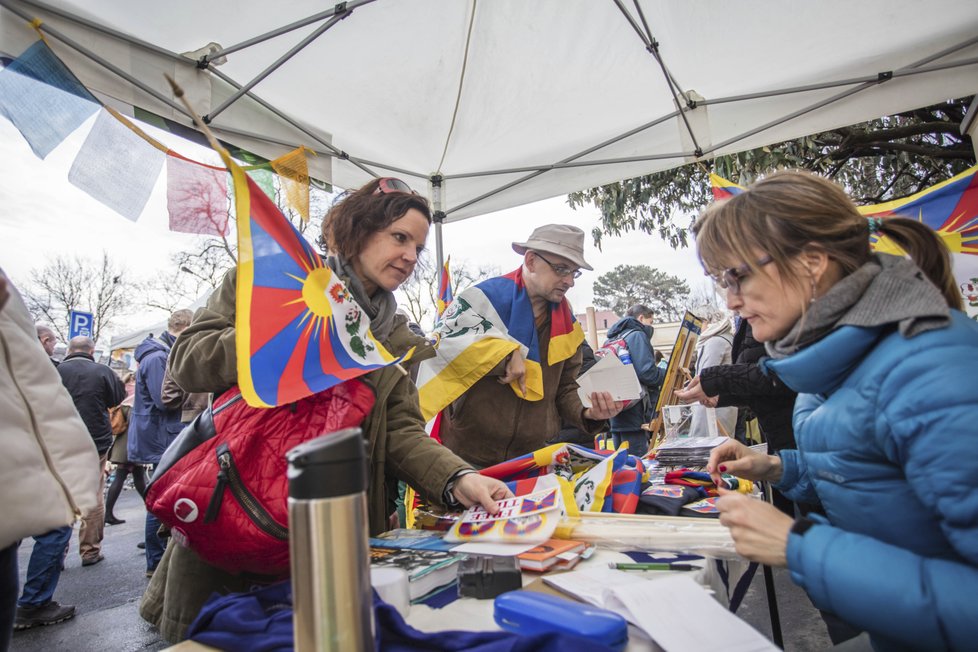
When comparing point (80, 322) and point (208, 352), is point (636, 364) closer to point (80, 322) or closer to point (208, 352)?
point (208, 352)

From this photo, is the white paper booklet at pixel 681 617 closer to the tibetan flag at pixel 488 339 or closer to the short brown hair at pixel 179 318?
the tibetan flag at pixel 488 339

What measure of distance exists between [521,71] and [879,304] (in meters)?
3.05

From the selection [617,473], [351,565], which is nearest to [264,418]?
[351,565]

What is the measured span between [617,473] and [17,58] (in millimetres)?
2527

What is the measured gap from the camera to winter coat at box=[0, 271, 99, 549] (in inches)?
38.3

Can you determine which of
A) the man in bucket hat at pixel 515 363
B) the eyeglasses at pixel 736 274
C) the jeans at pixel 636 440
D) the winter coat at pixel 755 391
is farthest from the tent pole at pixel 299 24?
the jeans at pixel 636 440

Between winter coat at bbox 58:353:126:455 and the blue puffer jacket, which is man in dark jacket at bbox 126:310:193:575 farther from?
the blue puffer jacket

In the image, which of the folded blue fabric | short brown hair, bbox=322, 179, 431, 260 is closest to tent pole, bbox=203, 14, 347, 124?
short brown hair, bbox=322, 179, 431, 260

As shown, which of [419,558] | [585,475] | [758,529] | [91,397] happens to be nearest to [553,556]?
[419,558]

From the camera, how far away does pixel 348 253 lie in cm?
162

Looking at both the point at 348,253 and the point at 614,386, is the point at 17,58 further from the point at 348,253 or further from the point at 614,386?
the point at 614,386

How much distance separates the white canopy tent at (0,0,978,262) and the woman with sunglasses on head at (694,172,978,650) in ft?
8.09

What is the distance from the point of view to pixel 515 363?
2.24 metres

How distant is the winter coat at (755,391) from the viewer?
8.27ft
